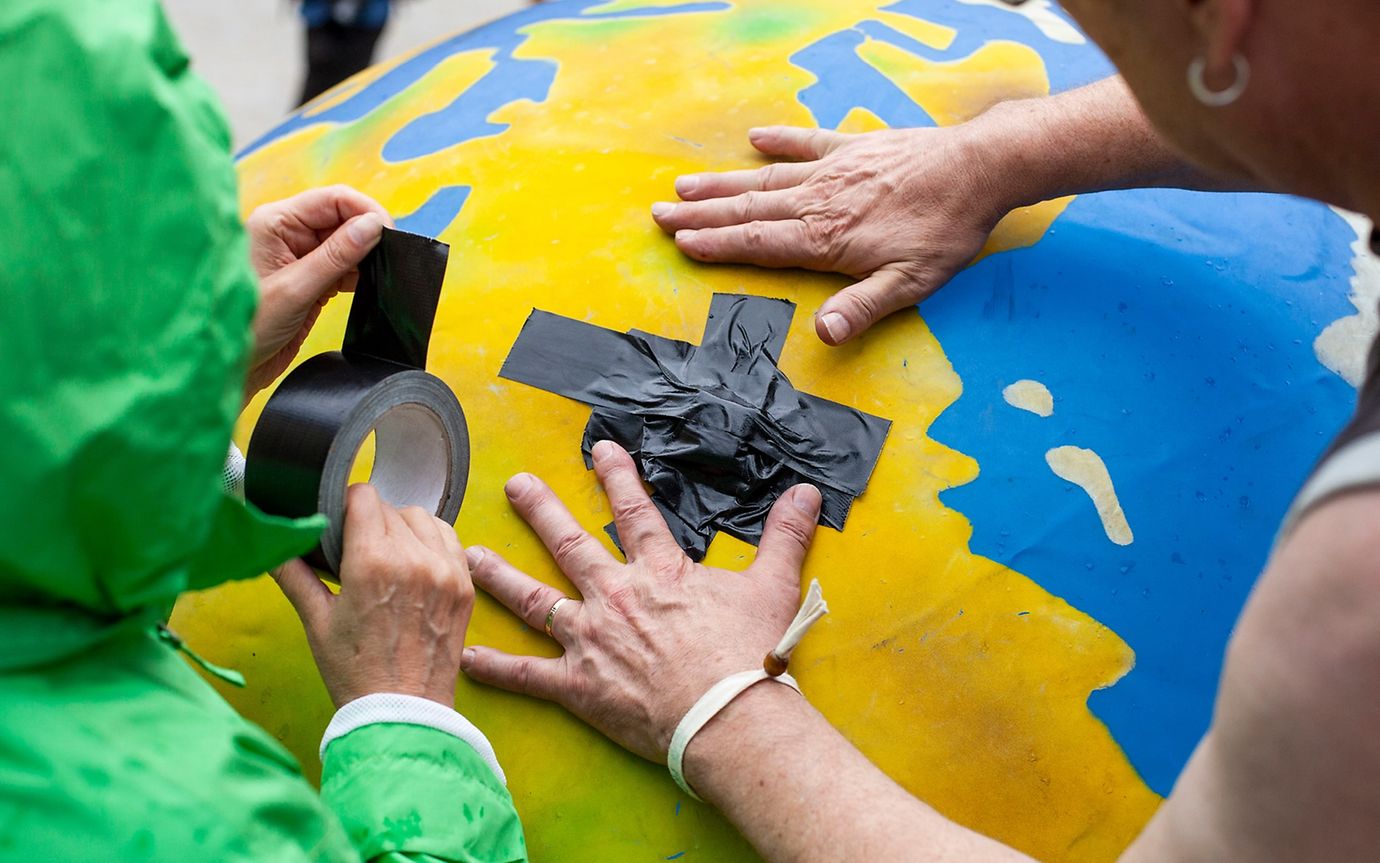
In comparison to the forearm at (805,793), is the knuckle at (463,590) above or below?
A: above

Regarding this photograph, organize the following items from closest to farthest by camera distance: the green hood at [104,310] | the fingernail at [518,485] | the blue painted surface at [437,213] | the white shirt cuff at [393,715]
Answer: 1. the green hood at [104,310]
2. the white shirt cuff at [393,715]
3. the fingernail at [518,485]
4. the blue painted surface at [437,213]

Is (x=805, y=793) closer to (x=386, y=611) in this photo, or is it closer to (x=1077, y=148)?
(x=386, y=611)

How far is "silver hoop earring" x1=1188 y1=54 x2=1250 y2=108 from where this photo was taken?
0.89m

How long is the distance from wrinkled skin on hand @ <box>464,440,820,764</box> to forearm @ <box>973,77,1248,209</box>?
61cm

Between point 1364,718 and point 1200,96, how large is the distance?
0.48 meters

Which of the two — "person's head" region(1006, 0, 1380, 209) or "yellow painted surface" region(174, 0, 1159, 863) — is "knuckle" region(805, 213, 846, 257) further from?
"person's head" region(1006, 0, 1380, 209)

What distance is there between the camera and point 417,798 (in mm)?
1285

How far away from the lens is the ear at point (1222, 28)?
861mm

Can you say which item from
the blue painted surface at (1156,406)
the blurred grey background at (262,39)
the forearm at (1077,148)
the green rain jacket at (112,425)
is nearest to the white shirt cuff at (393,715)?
the green rain jacket at (112,425)

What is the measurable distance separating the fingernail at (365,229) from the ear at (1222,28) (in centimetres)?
107

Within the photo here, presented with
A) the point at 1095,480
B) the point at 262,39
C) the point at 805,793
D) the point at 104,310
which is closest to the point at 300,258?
Answer: the point at 104,310

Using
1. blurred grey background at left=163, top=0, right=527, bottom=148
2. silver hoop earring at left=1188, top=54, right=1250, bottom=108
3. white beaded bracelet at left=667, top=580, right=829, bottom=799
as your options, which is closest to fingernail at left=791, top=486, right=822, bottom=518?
white beaded bracelet at left=667, top=580, right=829, bottom=799

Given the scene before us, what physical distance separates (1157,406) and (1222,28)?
2.98 feet

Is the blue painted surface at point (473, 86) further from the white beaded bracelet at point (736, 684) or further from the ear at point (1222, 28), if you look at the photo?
the ear at point (1222, 28)
